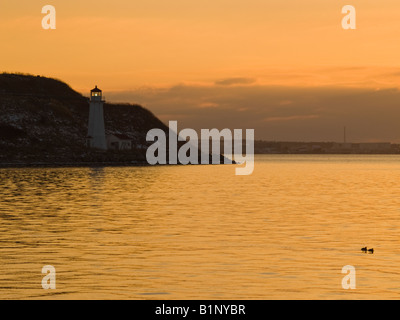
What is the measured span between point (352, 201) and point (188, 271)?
124 ft

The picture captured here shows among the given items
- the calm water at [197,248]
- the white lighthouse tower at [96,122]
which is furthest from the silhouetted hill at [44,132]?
the calm water at [197,248]

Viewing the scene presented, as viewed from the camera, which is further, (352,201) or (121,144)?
(121,144)

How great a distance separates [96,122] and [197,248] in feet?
413

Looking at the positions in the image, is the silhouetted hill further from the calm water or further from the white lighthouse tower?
the calm water

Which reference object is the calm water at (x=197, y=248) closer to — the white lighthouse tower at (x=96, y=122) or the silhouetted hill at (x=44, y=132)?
the white lighthouse tower at (x=96, y=122)

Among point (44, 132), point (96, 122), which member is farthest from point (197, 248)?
point (44, 132)

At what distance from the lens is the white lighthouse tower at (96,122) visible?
144 meters

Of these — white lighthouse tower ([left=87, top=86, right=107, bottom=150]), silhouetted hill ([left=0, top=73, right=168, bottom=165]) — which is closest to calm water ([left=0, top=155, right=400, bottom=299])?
white lighthouse tower ([left=87, top=86, right=107, bottom=150])

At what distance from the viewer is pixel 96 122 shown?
15325 centimetres
